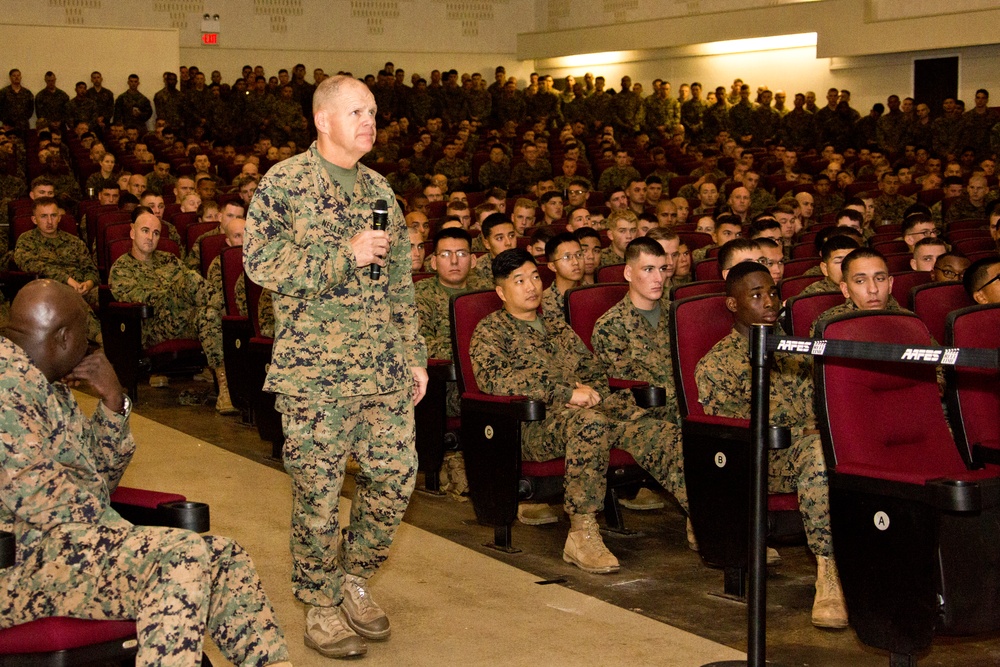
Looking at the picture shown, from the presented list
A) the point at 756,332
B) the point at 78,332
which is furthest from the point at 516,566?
the point at 78,332

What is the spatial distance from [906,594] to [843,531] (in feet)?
0.71

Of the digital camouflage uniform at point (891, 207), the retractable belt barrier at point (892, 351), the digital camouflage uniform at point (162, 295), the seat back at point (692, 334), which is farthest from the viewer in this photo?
the digital camouflage uniform at point (891, 207)

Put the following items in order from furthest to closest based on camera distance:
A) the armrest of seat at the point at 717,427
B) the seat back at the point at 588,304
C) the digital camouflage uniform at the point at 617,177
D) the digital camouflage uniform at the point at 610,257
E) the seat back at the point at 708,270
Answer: the digital camouflage uniform at the point at 617,177 → the digital camouflage uniform at the point at 610,257 → the seat back at the point at 708,270 → the seat back at the point at 588,304 → the armrest of seat at the point at 717,427

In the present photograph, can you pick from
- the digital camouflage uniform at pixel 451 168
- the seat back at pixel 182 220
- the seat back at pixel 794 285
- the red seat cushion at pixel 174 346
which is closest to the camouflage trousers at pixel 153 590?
the seat back at pixel 794 285

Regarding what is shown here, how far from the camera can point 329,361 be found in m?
2.99

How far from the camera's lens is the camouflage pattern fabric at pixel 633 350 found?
4438 millimetres

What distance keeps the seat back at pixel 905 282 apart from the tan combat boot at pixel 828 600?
196 cm

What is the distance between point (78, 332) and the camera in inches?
100

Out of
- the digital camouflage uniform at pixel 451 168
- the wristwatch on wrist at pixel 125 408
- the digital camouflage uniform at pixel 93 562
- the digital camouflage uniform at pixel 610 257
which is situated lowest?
the digital camouflage uniform at pixel 93 562

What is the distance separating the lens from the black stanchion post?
2635 mm

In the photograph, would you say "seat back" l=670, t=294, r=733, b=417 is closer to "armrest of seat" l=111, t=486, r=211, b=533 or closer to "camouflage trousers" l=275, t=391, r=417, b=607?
"camouflage trousers" l=275, t=391, r=417, b=607

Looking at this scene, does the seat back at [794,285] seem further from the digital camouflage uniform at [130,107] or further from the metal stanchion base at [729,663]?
the digital camouflage uniform at [130,107]

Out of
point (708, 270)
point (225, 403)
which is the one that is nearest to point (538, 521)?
point (708, 270)

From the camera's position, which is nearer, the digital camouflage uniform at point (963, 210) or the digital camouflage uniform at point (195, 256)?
the digital camouflage uniform at point (195, 256)
